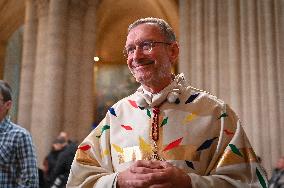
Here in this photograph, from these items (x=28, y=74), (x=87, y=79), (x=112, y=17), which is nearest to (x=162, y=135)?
(x=87, y=79)

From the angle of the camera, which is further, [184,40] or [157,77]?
[184,40]

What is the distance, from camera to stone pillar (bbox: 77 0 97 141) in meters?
11.3

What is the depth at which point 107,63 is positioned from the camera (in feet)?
68.0

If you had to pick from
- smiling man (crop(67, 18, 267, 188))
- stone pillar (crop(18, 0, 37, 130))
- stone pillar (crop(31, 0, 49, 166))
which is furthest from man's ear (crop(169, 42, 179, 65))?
stone pillar (crop(18, 0, 37, 130))

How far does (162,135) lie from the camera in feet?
5.82

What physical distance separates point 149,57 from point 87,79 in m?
9.91

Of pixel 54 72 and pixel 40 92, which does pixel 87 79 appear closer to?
pixel 54 72

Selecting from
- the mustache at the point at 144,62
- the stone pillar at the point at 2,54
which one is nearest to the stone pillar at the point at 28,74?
the stone pillar at the point at 2,54

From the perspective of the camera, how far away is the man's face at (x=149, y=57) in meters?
1.80

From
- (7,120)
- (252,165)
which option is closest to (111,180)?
(252,165)

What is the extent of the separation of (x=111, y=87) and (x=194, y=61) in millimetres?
11249

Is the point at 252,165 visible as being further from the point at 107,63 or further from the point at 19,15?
the point at 107,63

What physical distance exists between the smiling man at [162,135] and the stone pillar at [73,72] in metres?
9.34

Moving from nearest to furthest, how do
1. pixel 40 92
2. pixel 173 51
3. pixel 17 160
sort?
pixel 173 51 → pixel 17 160 → pixel 40 92
